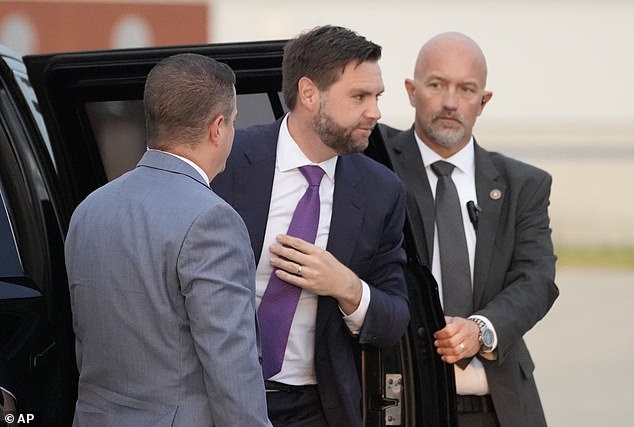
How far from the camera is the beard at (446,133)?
144 inches

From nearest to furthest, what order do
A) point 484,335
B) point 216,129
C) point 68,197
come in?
point 216,129 → point 68,197 → point 484,335

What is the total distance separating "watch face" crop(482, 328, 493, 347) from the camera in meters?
3.50

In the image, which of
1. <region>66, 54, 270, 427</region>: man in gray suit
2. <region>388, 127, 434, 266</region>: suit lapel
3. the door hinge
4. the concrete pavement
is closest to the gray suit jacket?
<region>66, 54, 270, 427</region>: man in gray suit

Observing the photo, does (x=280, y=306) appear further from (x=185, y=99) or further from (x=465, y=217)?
(x=465, y=217)

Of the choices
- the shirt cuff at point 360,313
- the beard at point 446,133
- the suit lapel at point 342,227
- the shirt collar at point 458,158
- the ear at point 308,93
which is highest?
the beard at point 446,133

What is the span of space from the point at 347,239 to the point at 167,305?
73cm

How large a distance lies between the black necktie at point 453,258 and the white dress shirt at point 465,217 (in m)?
0.02

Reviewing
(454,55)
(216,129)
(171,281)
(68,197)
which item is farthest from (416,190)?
(171,281)

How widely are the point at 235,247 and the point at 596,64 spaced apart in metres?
19.0

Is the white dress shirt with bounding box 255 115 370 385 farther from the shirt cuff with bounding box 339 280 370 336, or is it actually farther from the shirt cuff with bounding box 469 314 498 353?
the shirt cuff with bounding box 469 314 498 353

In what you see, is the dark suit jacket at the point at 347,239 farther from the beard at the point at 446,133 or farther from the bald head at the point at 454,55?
the bald head at the point at 454,55

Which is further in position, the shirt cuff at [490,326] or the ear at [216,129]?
the shirt cuff at [490,326]

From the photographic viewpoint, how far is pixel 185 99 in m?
2.50

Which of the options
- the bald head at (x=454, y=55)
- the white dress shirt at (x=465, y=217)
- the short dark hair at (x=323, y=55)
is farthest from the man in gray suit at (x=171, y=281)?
the bald head at (x=454, y=55)
